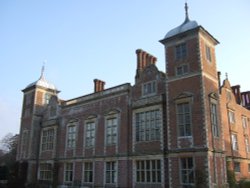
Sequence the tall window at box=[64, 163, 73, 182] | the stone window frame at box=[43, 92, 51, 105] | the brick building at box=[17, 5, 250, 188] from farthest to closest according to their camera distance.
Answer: the stone window frame at box=[43, 92, 51, 105]
the tall window at box=[64, 163, 73, 182]
the brick building at box=[17, 5, 250, 188]

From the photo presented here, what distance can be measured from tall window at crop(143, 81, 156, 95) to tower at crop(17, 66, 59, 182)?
1639 cm

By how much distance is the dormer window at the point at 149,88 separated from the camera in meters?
22.5

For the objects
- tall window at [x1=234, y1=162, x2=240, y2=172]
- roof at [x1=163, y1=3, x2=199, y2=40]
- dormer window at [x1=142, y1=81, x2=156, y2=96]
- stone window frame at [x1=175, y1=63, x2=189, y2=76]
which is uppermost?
roof at [x1=163, y1=3, x2=199, y2=40]

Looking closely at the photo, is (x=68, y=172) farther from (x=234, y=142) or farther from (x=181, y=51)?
(x=234, y=142)

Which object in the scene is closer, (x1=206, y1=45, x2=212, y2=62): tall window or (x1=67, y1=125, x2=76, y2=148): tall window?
(x1=206, y1=45, x2=212, y2=62): tall window

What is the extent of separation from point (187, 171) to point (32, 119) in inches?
840

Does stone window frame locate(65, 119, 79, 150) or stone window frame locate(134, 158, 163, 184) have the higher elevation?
stone window frame locate(65, 119, 79, 150)

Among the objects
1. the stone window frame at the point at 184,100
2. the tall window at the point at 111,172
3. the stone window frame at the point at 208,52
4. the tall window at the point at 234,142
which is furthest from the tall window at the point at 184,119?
the tall window at the point at 234,142

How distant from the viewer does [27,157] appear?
3288 centimetres

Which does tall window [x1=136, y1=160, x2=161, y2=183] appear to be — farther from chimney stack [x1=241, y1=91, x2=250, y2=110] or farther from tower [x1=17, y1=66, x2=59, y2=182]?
chimney stack [x1=241, y1=91, x2=250, y2=110]

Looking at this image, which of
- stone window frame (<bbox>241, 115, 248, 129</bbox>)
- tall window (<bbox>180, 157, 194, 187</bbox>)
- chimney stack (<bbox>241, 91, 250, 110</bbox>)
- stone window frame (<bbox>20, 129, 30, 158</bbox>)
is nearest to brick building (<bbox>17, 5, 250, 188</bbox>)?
tall window (<bbox>180, 157, 194, 187</bbox>)

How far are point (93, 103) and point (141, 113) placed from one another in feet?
21.1

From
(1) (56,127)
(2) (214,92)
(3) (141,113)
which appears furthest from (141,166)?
(1) (56,127)

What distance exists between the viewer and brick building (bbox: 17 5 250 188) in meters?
19.0
